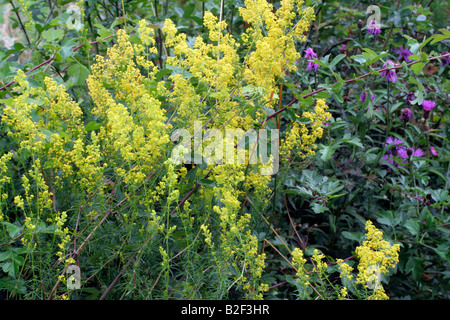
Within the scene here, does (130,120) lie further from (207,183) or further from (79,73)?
(79,73)

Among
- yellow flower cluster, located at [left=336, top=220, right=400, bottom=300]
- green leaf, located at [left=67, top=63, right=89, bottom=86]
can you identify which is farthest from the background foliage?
yellow flower cluster, located at [left=336, top=220, right=400, bottom=300]

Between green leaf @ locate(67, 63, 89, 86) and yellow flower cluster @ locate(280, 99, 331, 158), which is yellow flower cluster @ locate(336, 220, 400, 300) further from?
green leaf @ locate(67, 63, 89, 86)

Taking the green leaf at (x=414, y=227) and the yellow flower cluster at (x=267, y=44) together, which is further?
the green leaf at (x=414, y=227)

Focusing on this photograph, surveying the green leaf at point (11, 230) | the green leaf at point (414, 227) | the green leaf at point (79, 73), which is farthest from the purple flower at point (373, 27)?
the green leaf at point (11, 230)

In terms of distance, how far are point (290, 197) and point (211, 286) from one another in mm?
830

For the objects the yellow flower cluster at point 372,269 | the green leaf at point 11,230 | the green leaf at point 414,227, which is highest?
the green leaf at point 11,230

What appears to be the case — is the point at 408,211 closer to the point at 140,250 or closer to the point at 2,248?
the point at 140,250

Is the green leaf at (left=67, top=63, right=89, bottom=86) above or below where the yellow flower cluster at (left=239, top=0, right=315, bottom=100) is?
below

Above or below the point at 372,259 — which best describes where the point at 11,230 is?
above

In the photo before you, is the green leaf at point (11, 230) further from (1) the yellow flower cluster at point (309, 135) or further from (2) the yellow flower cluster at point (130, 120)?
(1) the yellow flower cluster at point (309, 135)

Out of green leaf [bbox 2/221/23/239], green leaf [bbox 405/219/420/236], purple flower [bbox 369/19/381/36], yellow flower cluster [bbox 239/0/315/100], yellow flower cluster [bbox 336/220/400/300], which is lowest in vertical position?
green leaf [bbox 405/219/420/236]

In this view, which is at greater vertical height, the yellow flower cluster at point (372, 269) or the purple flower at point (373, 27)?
the purple flower at point (373, 27)

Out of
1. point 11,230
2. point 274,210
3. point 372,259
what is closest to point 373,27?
point 274,210

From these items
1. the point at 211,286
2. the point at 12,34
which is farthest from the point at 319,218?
Result: the point at 12,34
